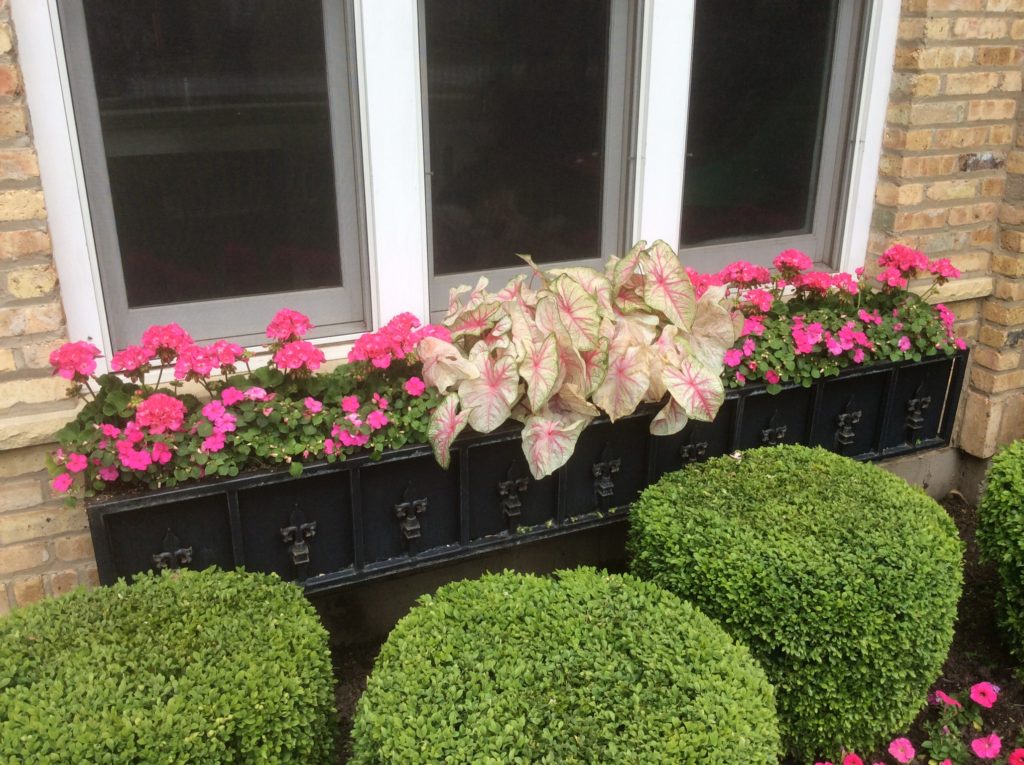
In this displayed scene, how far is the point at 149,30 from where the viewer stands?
2.29 m

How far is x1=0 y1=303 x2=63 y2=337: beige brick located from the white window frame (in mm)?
94

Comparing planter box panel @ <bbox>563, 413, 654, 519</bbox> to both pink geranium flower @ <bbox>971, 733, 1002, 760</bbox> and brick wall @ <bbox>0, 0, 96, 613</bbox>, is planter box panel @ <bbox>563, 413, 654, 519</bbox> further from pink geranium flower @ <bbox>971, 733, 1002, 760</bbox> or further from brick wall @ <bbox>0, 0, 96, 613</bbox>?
brick wall @ <bbox>0, 0, 96, 613</bbox>

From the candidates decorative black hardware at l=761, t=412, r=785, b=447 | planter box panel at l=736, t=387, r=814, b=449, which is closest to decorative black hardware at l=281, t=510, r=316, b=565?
planter box panel at l=736, t=387, r=814, b=449

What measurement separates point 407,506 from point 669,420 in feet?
2.75

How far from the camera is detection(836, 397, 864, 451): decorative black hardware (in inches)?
123

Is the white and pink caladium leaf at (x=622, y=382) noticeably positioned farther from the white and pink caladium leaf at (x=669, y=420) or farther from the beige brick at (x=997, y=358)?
the beige brick at (x=997, y=358)

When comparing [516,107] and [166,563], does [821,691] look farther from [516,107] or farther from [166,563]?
[516,107]

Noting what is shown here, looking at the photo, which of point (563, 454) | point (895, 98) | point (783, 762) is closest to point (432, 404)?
point (563, 454)

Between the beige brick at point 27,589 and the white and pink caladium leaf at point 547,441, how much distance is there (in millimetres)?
1457

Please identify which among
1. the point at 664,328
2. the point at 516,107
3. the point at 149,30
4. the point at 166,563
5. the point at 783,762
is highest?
the point at 149,30

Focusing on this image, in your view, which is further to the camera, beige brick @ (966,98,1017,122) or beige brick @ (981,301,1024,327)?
beige brick @ (981,301,1024,327)

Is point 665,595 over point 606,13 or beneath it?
beneath

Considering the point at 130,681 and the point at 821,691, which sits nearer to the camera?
the point at 130,681

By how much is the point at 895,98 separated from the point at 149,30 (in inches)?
100
